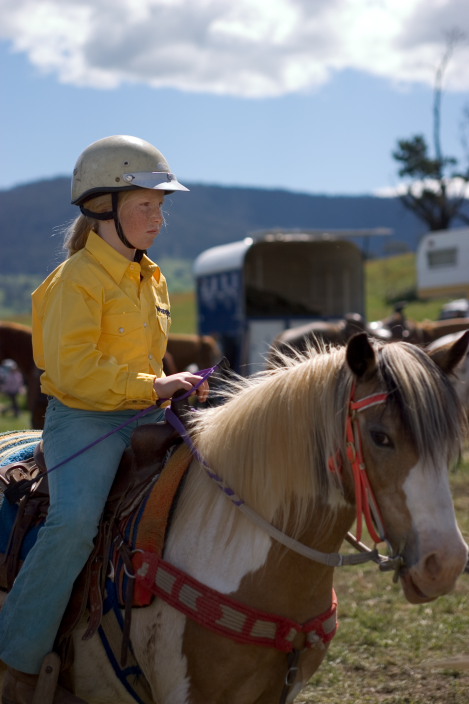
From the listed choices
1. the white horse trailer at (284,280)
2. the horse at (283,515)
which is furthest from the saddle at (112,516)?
the white horse trailer at (284,280)

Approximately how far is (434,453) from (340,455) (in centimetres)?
32

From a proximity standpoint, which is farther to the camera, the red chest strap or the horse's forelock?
the red chest strap

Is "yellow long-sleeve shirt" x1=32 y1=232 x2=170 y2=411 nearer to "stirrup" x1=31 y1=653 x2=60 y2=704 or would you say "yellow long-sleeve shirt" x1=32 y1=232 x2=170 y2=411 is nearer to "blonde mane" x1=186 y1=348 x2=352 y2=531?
"blonde mane" x1=186 y1=348 x2=352 y2=531

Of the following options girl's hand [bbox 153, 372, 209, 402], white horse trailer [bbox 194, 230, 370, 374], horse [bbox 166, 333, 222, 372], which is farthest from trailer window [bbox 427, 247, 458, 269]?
girl's hand [bbox 153, 372, 209, 402]

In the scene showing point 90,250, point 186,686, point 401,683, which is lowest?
point 401,683

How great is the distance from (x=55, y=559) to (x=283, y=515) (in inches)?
31.9

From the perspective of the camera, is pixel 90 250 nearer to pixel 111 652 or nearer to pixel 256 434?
pixel 256 434

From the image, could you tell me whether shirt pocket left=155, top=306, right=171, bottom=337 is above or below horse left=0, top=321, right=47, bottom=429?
above

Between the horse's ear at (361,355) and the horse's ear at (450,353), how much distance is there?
251mm

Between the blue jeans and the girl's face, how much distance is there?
2.70ft

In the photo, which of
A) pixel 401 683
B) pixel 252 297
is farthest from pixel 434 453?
pixel 252 297

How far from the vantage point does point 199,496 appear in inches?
109

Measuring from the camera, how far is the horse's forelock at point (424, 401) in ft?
7.51

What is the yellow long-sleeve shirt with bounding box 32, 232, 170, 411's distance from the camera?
275cm
